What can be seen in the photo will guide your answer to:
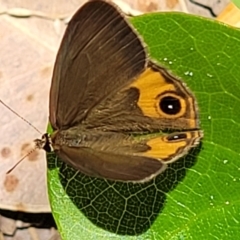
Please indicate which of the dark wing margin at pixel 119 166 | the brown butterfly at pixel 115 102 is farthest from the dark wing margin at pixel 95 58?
the dark wing margin at pixel 119 166

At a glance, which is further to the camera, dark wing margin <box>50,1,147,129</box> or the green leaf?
the green leaf

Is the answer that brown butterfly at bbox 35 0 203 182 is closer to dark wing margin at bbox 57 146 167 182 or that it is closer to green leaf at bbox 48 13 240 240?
dark wing margin at bbox 57 146 167 182

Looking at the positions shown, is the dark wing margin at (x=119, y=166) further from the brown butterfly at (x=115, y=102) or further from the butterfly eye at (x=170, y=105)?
the butterfly eye at (x=170, y=105)

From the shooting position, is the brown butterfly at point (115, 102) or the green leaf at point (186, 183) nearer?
the brown butterfly at point (115, 102)

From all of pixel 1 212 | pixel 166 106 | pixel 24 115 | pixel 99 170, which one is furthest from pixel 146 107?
pixel 1 212

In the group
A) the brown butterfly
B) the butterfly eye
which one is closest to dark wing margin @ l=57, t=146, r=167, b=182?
the brown butterfly

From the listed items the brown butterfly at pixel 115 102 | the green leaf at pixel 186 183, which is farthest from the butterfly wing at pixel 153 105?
the green leaf at pixel 186 183

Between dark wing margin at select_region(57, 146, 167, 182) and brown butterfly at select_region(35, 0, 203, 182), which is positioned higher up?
brown butterfly at select_region(35, 0, 203, 182)

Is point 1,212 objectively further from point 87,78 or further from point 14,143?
point 87,78

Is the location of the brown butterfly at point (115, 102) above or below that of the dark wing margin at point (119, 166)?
above
